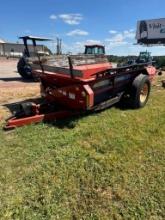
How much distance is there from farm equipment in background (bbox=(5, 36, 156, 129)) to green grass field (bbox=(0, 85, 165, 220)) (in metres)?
0.37

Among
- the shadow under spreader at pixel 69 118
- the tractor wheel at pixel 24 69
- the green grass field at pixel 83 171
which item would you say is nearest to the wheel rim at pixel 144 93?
the shadow under spreader at pixel 69 118

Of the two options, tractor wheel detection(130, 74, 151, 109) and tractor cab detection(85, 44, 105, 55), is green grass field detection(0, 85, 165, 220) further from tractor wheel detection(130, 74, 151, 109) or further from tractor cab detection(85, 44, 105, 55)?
tractor cab detection(85, 44, 105, 55)

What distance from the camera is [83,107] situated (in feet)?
16.8

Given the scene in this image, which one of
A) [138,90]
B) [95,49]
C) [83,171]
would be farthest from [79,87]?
[95,49]

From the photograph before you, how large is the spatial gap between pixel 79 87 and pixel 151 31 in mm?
42949

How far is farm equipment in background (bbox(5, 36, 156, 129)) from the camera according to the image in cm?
504

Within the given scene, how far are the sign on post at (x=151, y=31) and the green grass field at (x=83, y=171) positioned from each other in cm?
4120

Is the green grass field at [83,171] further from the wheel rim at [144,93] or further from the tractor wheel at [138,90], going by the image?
the wheel rim at [144,93]

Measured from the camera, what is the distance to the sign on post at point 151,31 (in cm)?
4281

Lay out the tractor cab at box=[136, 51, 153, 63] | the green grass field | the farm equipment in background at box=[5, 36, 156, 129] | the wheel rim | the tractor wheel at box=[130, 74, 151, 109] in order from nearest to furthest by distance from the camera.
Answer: the green grass field < the farm equipment in background at box=[5, 36, 156, 129] < the tractor wheel at box=[130, 74, 151, 109] < the wheel rim < the tractor cab at box=[136, 51, 153, 63]

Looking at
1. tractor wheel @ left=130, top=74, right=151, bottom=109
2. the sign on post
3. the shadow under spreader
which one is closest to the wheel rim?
tractor wheel @ left=130, top=74, right=151, bottom=109

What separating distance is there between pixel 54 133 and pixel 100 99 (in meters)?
1.46

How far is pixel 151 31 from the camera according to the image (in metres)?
44.3

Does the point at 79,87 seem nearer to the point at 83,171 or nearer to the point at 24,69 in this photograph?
the point at 83,171
